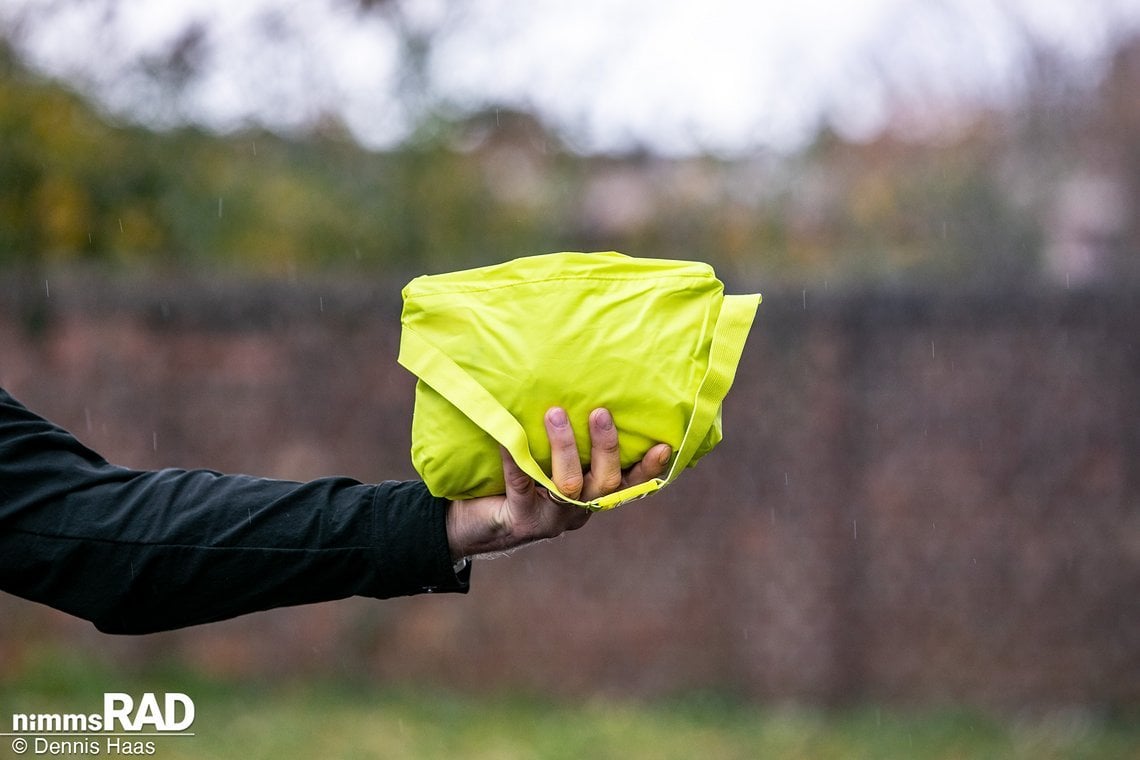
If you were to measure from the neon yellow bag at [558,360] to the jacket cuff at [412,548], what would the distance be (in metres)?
0.06

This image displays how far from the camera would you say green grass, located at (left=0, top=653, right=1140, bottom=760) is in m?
6.39

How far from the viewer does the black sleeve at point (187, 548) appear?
2240 millimetres

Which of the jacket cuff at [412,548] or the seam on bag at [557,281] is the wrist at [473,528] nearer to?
the jacket cuff at [412,548]

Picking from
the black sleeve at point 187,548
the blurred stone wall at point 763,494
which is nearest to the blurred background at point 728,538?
the blurred stone wall at point 763,494

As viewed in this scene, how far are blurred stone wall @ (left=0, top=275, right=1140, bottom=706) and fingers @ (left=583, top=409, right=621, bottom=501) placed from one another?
5.09m

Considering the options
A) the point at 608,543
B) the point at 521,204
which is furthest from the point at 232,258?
the point at 608,543

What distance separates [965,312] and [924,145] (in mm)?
5862

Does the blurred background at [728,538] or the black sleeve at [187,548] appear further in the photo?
the blurred background at [728,538]

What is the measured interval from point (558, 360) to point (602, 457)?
8.0 inches

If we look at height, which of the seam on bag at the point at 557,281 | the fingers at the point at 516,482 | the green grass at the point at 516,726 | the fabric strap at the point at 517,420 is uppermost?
the seam on bag at the point at 557,281

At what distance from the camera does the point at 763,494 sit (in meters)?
7.31

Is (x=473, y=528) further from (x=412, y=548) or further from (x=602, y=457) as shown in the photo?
(x=602, y=457)

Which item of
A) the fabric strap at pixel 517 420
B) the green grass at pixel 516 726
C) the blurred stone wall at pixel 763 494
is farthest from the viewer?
the blurred stone wall at pixel 763 494

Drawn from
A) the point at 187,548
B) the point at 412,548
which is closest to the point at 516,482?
the point at 412,548
